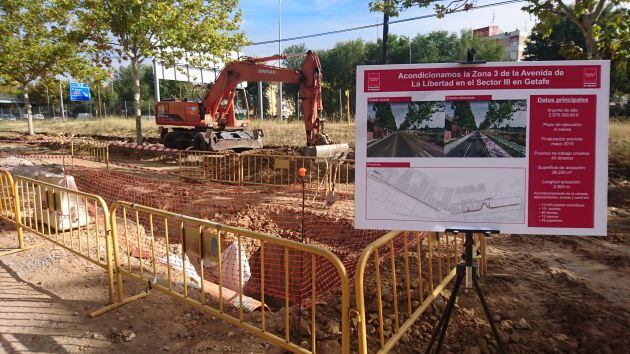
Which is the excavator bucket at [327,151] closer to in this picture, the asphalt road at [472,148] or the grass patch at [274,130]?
the grass patch at [274,130]

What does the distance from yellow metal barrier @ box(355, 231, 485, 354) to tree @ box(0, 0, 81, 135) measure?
23482 mm

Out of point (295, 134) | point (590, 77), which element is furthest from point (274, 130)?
point (590, 77)

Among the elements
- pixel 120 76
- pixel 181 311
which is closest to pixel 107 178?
pixel 181 311

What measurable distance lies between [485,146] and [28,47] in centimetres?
2817

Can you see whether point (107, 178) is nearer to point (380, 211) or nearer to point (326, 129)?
point (380, 211)

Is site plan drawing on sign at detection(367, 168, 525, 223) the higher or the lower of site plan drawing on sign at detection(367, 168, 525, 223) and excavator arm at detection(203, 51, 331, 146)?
A: the lower

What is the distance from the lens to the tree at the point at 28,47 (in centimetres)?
2284

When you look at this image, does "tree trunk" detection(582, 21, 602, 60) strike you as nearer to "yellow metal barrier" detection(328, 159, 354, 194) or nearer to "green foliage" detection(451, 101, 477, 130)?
"yellow metal barrier" detection(328, 159, 354, 194)

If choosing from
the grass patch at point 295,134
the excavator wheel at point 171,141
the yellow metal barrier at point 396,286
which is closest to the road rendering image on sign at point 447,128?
the yellow metal barrier at point 396,286

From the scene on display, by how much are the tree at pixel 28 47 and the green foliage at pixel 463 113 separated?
2473cm

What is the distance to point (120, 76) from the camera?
242 feet

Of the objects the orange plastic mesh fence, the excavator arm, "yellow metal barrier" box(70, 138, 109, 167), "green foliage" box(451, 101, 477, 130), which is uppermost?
the excavator arm

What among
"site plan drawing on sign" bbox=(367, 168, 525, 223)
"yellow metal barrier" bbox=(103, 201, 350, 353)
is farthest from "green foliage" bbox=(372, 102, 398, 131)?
"yellow metal barrier" bbox=(103, 201, 350, 353)

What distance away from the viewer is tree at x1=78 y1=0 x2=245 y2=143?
55.4ft
